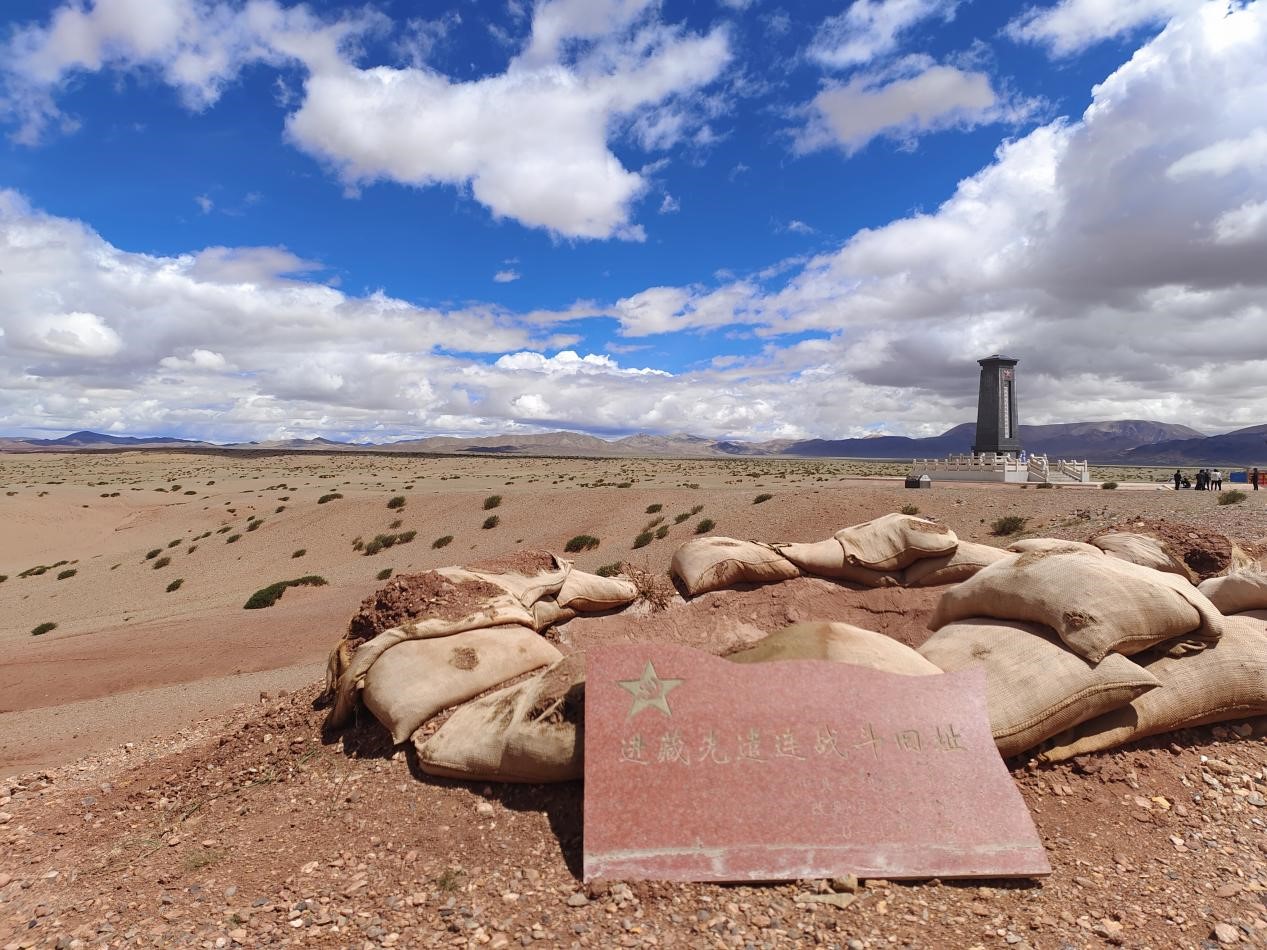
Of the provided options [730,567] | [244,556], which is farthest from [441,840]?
[244,556]

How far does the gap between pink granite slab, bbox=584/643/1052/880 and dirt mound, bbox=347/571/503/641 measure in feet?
8.09

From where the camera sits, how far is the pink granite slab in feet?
12.8

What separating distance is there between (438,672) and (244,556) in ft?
71.9

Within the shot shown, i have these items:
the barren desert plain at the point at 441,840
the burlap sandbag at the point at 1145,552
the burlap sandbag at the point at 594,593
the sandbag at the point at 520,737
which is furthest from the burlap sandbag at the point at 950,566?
the sandbag at the point at 520,737

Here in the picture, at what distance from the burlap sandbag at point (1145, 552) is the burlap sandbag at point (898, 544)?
5.09 feet

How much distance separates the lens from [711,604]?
830 centimetres

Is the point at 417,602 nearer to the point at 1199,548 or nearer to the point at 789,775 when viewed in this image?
the point at 789,775

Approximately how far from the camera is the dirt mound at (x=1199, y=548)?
313 inches

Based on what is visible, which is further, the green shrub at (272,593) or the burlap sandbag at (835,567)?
the green shrub at (272,593)

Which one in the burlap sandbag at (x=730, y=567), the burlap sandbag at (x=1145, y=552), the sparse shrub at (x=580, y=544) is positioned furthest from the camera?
the sparse shrub at (x=580, y=544)

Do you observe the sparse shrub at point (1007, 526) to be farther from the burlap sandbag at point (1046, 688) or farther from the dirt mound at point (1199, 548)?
the burlap sandbag at point (1046, 688)

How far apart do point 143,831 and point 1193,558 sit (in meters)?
10.3

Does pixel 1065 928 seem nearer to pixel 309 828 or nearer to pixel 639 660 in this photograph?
pixel 639 660

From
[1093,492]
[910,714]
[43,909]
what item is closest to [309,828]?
[43,909]
